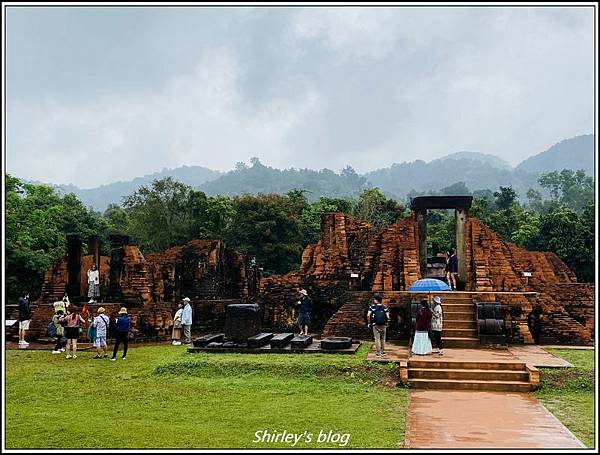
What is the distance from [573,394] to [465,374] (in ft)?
5.80

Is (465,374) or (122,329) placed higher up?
(122,329)

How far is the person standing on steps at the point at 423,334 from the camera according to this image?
11.4 meters

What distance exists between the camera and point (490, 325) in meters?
12.9

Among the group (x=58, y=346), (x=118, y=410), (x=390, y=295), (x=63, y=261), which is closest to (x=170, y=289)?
(x=63, y=261)

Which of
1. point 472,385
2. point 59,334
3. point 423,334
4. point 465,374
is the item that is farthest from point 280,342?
point 59,334

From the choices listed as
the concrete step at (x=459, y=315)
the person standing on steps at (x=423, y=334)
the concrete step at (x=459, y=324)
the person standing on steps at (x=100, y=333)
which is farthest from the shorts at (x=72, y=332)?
the concrete step at (x=459, y=315)

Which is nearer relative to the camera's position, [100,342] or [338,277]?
[100,342]

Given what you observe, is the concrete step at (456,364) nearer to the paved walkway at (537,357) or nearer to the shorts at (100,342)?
the paved walkway at (537,357)

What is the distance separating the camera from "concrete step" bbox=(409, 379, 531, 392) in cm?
966

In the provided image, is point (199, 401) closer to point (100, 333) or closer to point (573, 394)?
point (100, 333)

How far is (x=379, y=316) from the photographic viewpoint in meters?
11.9

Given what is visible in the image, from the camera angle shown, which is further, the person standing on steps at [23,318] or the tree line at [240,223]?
the tree line at [240,223]

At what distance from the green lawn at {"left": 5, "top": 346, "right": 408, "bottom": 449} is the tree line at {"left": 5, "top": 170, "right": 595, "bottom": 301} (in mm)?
19588

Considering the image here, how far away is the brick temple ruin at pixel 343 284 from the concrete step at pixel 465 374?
2635 millimetres
